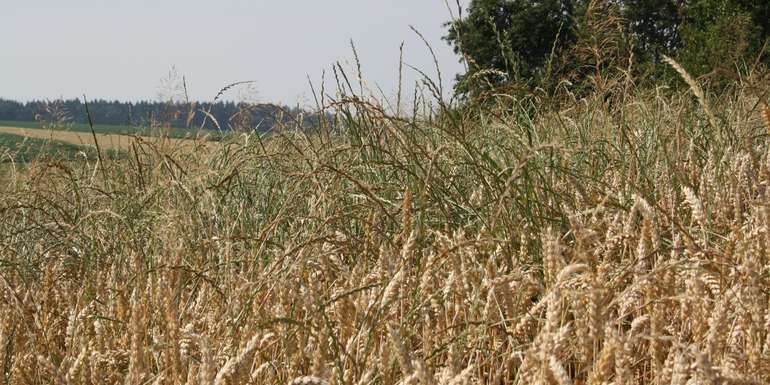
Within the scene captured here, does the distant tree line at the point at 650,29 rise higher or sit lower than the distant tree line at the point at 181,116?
higher

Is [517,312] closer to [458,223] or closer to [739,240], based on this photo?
[739,240]

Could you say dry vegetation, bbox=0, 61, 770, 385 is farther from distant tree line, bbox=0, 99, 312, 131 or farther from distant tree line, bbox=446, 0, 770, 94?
distant tree line, bbox=446, 0, 770, 94

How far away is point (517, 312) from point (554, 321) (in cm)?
67

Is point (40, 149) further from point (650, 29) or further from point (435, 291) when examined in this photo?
point (650, 29)

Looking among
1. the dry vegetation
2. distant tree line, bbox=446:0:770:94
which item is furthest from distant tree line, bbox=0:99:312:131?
distant tree line, bbox=446:0:770:94

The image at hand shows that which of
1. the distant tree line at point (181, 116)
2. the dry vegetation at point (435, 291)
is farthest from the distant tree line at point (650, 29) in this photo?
the dry vegetation at point (435, 291)

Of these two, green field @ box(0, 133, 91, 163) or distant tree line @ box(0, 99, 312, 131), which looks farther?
green field @ box(0, 133, 91, 163)

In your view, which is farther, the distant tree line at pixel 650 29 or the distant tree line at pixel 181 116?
the distant tree line at pixel 650 29

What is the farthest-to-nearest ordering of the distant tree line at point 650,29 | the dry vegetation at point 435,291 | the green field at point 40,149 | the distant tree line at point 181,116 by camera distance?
the distant tree line at point 650,29 < the green field at point 40,149 < the distant tree line at point 181,116 < the dry vegetation at point 435,291

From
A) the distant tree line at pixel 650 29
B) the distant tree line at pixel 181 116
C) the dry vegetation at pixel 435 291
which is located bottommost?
the dry vegetation at pixel 435 291

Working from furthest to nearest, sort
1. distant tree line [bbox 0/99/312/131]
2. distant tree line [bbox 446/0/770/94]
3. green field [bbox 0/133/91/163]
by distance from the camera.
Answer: distant tree line [bbox 446/0/770/94], green field [bbox 0/133/91/163], distant tree line [bbox 0/99/312/131]

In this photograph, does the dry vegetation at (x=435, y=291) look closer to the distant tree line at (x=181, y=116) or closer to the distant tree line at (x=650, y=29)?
the distant tree line at (x=181, y=116)

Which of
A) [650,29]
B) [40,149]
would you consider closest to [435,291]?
[40,149]

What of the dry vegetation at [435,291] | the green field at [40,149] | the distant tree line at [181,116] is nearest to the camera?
the dry vegetation at [435,291]
